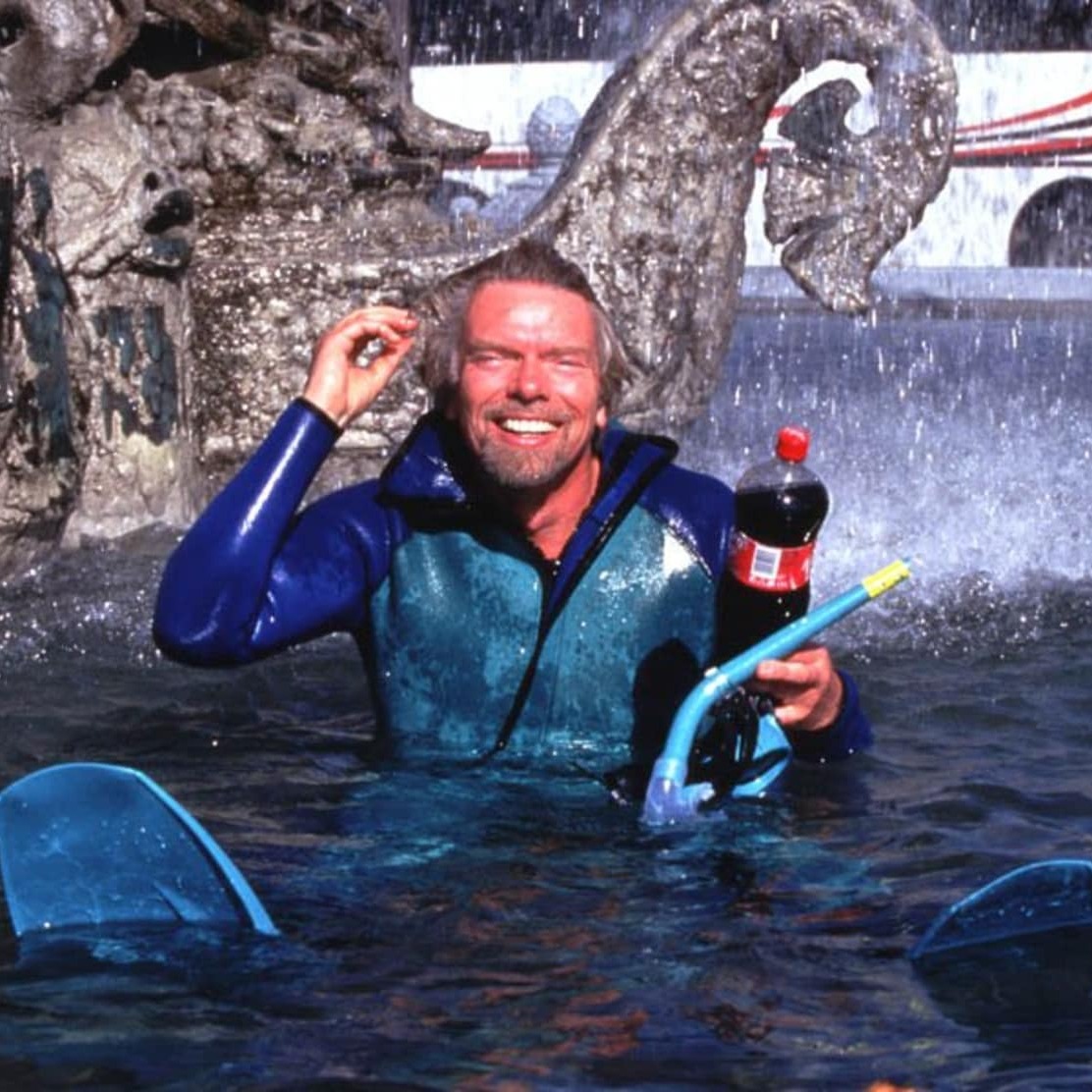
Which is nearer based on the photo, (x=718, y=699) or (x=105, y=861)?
(x=105, y=861)

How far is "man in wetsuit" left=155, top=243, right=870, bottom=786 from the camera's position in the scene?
4.38 meters

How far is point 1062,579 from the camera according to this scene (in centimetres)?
727

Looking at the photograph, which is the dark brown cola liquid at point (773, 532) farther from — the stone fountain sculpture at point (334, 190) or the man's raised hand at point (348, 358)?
the stone fountain sculpture at point (334, 190)

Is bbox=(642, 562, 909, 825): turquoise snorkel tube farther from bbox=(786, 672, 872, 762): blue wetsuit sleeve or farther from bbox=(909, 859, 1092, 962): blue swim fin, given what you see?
bbox=(909, 859, 1092, 962): blue swim fin

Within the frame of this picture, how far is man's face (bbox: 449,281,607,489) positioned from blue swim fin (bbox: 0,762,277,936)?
0.91 m

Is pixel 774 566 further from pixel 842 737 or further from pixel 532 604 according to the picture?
pixel 532 604

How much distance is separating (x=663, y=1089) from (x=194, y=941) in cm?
89

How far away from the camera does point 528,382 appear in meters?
4.31

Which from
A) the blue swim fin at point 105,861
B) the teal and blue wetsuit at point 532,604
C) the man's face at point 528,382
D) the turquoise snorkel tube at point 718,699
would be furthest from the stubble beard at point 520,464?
the blue swim fin at point 105,861

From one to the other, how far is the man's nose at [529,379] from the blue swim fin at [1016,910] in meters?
1.14

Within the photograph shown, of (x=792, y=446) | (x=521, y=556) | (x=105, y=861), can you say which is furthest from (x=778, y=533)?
(x=105, y=861)

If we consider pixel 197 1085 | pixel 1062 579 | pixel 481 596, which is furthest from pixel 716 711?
pixel 1062 579

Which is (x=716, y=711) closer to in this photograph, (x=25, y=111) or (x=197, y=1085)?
(x=197, y=1085)

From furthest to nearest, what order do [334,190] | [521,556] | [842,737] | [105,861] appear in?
[334,190] < [521,556] < [842,737] < [105,861]
